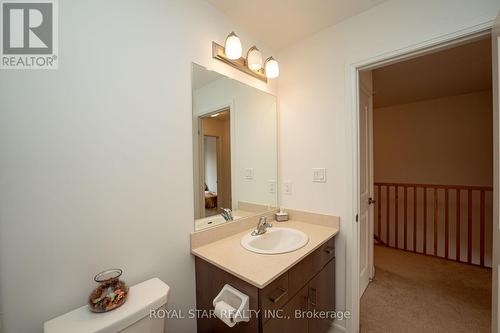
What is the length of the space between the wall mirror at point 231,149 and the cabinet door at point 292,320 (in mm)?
638

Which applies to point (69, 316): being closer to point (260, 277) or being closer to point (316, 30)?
point (260, 277)

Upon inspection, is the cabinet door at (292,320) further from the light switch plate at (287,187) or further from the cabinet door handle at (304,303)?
the light switch plate at (287,187)

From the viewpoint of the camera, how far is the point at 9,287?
72cm

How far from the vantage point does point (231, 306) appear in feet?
3.12

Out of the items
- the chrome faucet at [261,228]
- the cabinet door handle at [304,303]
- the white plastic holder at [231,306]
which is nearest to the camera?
the white plastic holder at [231,306]

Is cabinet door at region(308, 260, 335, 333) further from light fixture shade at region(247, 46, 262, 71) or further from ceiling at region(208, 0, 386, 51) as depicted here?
ceiling at region(208, 0, 386, 51)

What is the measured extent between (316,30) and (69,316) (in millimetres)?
2272

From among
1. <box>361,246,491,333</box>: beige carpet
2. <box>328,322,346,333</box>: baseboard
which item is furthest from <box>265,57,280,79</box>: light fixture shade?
<box>361,246,491,333</box>: beige carpet

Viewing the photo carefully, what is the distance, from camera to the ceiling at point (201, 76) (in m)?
1.26

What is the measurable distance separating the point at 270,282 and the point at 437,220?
353cm

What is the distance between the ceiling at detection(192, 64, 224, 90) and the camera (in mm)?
1263

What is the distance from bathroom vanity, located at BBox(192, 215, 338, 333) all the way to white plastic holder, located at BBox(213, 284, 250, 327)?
0.03 m

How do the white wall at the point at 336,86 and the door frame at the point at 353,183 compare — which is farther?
the door frame at the point at 353,183

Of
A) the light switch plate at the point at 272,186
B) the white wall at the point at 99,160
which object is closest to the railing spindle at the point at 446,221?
the light switch plate at the point at 272,186
